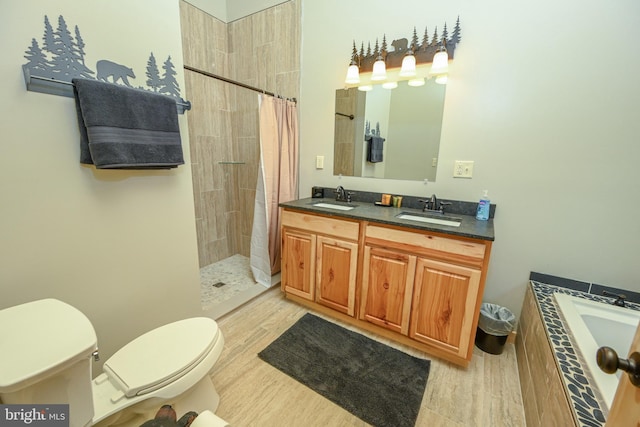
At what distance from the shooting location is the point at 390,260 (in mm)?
1723

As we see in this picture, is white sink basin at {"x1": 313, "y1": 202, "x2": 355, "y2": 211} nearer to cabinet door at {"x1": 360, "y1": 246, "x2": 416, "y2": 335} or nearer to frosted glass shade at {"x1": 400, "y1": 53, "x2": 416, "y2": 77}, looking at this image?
cabinet door at {"x1": 360, "y1": 246, "x2": 416, "y2": 335}

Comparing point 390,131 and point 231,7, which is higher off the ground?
point 231,7

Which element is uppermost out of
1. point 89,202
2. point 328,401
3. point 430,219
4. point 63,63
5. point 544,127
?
point 63,63

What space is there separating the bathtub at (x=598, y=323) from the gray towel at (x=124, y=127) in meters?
2.17

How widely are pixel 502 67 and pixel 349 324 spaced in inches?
80.2

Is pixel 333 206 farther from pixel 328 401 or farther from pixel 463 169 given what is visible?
pixel 328 401

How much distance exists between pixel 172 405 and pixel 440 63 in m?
2.39

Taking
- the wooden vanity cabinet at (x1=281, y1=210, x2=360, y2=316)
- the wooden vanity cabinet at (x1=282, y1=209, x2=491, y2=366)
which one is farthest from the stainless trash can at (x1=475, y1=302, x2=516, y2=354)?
the wooden vanity cabinet at (x1=281, y1=210, x2=360, y2=316)

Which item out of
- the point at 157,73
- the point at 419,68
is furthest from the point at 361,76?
the point at 157,73

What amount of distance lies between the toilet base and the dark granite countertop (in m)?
1.22

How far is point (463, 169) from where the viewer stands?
6.08 feet

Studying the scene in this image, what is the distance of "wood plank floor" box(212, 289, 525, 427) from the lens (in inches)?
51.6

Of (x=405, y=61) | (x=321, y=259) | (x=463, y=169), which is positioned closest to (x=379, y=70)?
(x=405, y=61)

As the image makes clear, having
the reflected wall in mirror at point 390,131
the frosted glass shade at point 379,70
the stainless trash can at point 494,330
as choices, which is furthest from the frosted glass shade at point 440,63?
the stainless trash can at point 494,330
